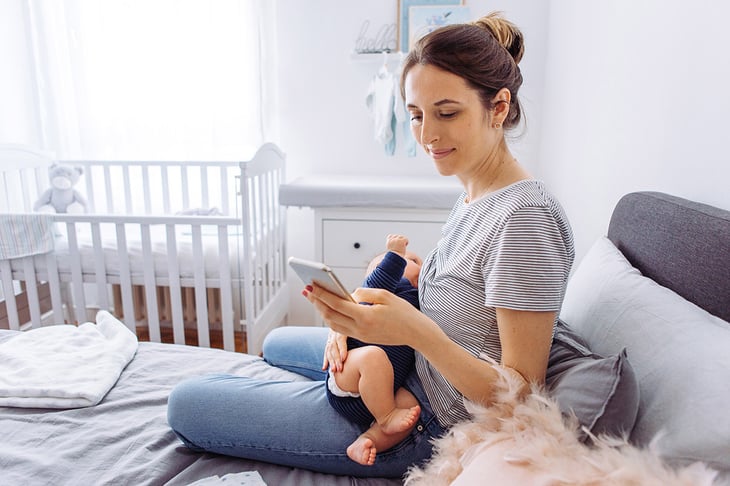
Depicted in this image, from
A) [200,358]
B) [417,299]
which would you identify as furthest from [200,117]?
[417,299]

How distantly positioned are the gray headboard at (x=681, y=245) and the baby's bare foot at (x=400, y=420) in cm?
49

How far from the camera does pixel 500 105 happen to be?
90 centimetres

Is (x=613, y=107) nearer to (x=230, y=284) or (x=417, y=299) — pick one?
(x=417, y=299)

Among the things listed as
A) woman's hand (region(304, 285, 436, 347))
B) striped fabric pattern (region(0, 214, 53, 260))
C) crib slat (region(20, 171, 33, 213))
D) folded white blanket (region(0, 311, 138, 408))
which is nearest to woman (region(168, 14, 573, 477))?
woman's hand (region(304, 285, 436, 347))

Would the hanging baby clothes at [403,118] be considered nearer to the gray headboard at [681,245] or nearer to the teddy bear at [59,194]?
the gray headboard at [681,245]

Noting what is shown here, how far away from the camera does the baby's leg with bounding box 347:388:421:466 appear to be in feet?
2.92

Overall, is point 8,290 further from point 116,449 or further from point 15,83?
point 116,449

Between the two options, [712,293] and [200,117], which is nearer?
[712,293]

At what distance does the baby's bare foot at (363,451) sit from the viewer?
0.88 meters

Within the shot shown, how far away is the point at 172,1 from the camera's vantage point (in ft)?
8.11

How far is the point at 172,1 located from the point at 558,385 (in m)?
2.55

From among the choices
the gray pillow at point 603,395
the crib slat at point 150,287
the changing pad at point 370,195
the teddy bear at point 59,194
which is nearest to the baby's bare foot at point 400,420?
the gray pillow at point 603,395

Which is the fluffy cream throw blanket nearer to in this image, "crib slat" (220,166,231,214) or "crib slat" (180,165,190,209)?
"crib slat" (220,166,231,214)

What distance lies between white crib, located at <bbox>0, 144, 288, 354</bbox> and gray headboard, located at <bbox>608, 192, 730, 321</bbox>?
4.29ft
